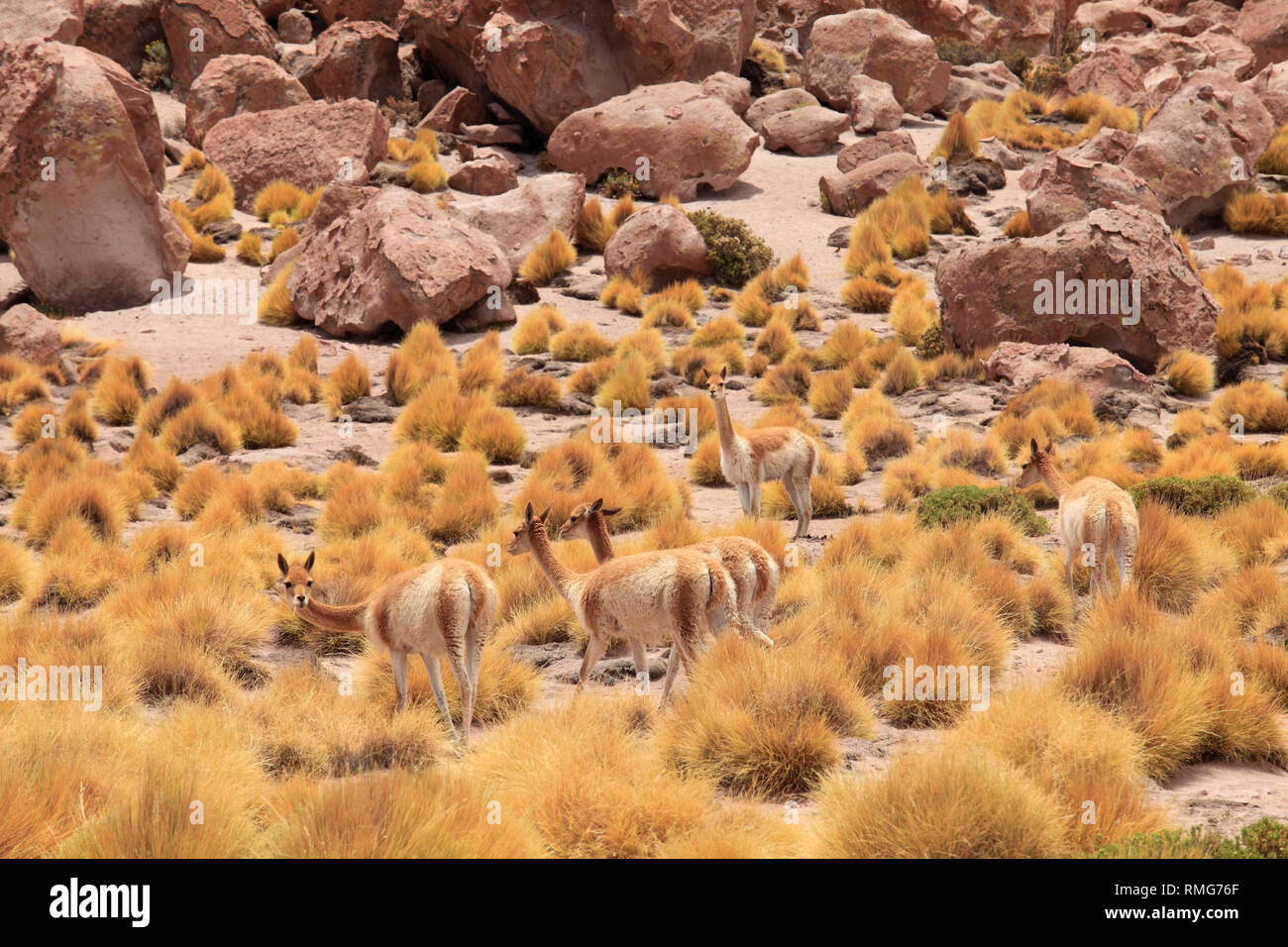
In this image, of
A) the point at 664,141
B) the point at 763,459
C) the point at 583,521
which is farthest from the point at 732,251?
the point at 583,521

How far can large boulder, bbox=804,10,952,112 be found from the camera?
1089 inches

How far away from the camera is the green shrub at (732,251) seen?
19562 mm

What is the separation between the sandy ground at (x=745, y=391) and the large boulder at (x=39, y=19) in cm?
258

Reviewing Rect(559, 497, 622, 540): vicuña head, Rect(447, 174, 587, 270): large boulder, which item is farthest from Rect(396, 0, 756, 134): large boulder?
Rect(559, 497, 622, 540): vicuña head

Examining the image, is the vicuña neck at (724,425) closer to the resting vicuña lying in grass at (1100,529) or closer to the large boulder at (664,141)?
the resting vicuña lying in grass at (1100,529)

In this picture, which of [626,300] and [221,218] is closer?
[626,300]

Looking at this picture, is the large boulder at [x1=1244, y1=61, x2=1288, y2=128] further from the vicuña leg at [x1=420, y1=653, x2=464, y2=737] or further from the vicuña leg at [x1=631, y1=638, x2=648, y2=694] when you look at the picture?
the vicuña leg at [x1=420, y1=653, x2=464, y2=737]

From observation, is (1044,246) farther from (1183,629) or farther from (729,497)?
(1183,629)

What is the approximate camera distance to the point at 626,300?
61.1ft

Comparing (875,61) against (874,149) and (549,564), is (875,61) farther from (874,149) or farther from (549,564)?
(549,564)

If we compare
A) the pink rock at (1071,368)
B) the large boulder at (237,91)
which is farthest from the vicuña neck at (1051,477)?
the large boulder at (237,91)

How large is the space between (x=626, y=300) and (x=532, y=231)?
2.96 meters
